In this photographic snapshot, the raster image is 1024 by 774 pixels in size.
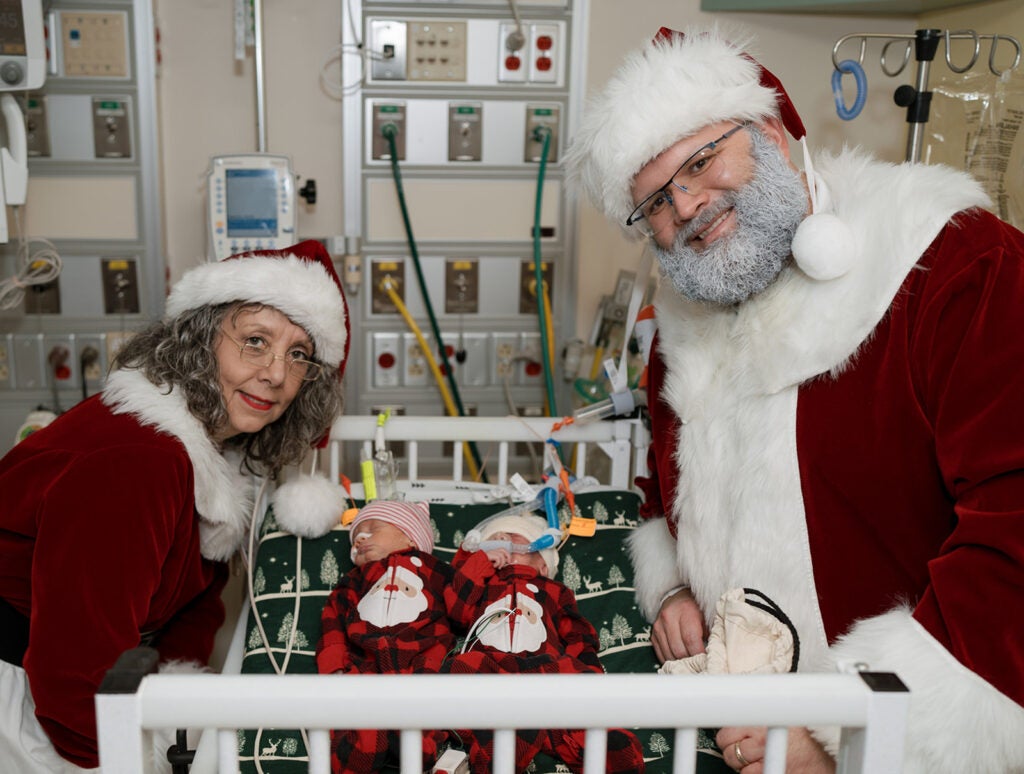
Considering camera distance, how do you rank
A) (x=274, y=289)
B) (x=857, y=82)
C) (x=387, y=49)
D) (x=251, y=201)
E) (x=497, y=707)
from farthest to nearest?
1. (x=387, y=49)
2. (x=251, y=201)
3. (x=857, y=82)
4. (x=274, y=289)
5. (x=497, y=707)

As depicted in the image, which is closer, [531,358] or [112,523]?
[112,523]

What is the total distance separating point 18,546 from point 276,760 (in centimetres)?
60

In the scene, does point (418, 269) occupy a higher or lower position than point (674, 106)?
lower

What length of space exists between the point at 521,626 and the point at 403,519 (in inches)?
16.9

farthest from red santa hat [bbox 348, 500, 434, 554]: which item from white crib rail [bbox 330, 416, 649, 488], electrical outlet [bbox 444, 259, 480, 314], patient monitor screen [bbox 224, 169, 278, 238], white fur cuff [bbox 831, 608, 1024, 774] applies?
electrical outlet [bbox 444, 259, 480, 314]

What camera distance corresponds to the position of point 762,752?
1.32 metres

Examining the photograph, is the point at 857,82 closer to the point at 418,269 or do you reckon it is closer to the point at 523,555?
the point at 418,269

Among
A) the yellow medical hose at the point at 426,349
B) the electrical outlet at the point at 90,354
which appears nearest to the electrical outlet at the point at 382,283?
the yellow medical hose at the point at 426,349

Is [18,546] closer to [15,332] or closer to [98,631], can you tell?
[98,631]

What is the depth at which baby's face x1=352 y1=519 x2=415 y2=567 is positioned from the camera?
1919 millimetres

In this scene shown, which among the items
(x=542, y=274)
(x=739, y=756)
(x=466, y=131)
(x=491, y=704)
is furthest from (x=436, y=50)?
(x=491, y=704)

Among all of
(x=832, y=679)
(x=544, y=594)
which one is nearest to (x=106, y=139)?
(x=544, y=594)

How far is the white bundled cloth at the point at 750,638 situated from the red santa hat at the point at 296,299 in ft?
3.08

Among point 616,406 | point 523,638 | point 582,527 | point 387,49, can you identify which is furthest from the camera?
point 387,49
